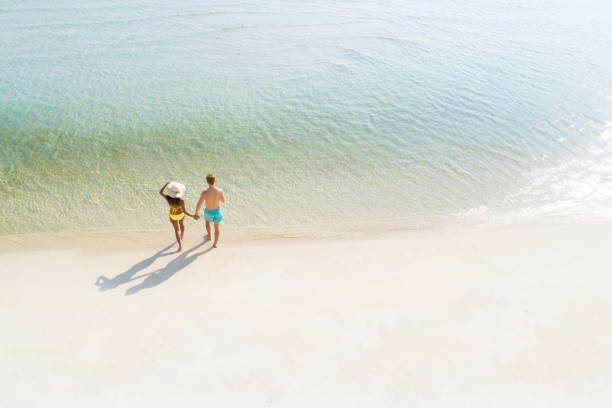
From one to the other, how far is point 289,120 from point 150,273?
28.4 feet

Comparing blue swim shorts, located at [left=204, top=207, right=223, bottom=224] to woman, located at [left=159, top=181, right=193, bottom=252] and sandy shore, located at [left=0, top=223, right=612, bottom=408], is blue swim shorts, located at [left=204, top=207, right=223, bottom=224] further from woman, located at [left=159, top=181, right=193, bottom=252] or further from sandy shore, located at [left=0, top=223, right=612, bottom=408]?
sandy shore, located at [left=0, top=223, right=612, bottom=408]

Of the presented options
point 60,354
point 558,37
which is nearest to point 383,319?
point 60,354

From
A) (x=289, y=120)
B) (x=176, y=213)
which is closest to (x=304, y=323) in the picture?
(x=176, y=213)

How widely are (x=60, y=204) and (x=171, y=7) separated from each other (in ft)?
68.2

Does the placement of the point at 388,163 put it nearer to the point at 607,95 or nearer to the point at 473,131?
the point at 473,131

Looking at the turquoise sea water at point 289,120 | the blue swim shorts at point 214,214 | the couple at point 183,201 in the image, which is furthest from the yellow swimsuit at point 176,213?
the turquoise sea water at point 289,120

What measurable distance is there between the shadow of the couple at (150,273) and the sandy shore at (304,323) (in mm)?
33

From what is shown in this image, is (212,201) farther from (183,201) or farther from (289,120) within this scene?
(289,120)

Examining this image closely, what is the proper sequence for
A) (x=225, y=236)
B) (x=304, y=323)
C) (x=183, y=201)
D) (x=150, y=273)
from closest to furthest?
1. (x=304, y=323)
2. (x=183, y=201)
3. (x=150, y=273)
4. (x=225, y=236)

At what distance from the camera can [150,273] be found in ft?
23.5

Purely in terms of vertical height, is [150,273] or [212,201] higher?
[212,201]

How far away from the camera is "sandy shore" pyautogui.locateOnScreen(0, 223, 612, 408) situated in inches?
203

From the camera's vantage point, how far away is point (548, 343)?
5.88 metres

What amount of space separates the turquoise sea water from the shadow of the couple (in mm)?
1432
